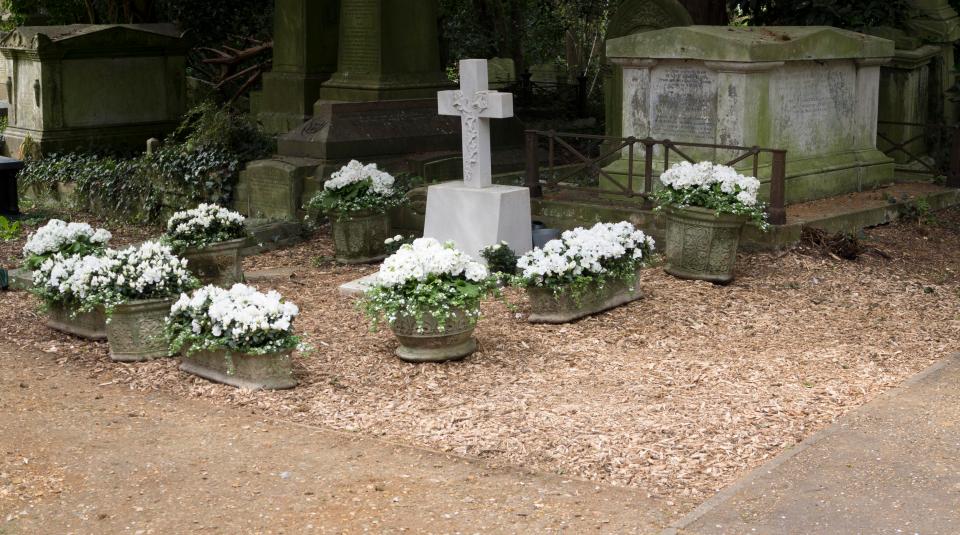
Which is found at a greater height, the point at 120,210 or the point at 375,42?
the point at 375,42

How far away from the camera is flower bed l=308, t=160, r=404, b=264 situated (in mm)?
10766

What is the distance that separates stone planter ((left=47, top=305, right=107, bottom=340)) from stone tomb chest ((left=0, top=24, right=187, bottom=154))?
7475 mm

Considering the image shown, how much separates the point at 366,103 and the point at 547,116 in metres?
7.55

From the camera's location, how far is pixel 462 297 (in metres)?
7.50

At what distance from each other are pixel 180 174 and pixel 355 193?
329cm

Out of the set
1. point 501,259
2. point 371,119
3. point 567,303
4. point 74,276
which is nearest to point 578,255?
point 567,303

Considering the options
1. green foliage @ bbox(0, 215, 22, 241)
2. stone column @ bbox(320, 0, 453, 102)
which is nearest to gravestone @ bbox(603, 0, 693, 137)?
stone column @ bbox(320, 0, 453, 102)

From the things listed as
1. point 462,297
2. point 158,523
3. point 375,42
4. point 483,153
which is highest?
point 375,42

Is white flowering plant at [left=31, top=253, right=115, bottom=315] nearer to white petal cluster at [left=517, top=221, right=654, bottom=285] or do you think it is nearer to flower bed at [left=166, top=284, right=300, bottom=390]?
flower bed at [left=166, top=284, right=300, bottom=390]

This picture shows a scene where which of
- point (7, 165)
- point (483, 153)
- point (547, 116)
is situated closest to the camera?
point (483, 153)

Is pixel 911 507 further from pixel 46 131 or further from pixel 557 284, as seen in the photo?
pixel 46 131

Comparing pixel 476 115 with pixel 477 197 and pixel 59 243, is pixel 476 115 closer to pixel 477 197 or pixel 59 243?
pixel 477 197

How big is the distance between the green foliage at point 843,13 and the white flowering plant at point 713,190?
5.07 m

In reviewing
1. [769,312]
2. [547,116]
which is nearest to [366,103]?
[769,312]
